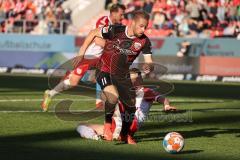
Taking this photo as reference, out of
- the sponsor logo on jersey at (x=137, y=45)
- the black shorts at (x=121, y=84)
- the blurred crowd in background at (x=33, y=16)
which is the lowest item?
the blurred crowd in background at (x=33, y=16)

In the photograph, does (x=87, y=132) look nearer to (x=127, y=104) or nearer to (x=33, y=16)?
(x=127, y=104)

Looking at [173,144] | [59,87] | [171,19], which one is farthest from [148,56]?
[171,19]

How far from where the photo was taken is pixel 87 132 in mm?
11867

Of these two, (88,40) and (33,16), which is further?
(33,16)

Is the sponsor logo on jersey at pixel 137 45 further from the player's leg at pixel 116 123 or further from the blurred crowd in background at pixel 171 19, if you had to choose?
the blurred crowd in background at pixel 171 19

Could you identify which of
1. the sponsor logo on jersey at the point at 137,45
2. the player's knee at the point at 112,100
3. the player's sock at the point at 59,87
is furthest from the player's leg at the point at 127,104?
the player's sock at the point at 59,87

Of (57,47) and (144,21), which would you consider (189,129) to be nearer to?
(144,21)

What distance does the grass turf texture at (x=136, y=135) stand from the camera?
10.2 metres

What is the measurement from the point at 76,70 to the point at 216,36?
16689 mm

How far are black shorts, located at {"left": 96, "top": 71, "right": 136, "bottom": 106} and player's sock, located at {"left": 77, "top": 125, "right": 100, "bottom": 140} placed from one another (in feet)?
2.30

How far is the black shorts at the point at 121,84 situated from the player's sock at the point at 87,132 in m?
0.70

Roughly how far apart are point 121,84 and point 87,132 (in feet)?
3.04

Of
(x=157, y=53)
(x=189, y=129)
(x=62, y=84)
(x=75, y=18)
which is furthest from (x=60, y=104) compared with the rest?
(x=75, y=18)

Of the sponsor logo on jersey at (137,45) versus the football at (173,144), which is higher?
the sponsor logo on jersey at (137,45)
